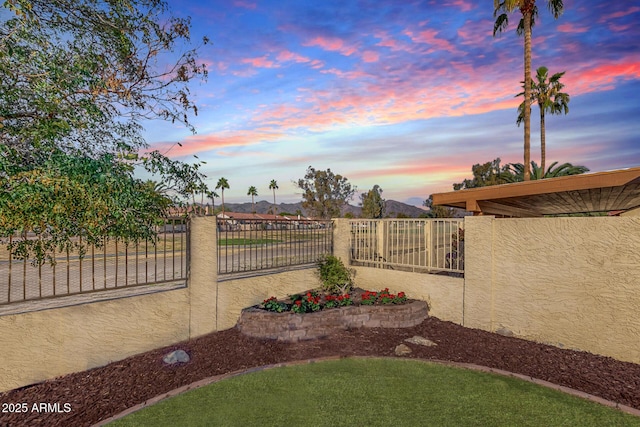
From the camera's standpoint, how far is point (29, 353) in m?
5.01

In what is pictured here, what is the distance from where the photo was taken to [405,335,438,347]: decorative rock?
265 inches

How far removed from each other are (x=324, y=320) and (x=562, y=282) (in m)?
4.80

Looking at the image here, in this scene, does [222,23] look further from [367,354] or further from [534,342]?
[534,342]

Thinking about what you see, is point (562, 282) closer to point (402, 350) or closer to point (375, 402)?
point (402, 350)

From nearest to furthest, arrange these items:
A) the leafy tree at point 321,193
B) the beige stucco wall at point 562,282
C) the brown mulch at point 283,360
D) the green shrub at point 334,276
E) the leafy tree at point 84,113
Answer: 1. the leafy tree at point 84,113
2. the brown mulch at point 283,360
3. the beige stucco wall at point 562,282
4. the green shrub at point 334,276
5. the leafy tree at point 321,193

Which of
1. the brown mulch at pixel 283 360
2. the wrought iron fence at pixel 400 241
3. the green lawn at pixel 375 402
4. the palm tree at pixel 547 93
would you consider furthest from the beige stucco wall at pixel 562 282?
the palm tree at pixel 547 93

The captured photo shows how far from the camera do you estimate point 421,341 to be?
6.81m

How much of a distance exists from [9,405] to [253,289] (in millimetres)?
4484

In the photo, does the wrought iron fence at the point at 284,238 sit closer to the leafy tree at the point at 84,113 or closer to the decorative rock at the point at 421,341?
the leafy tree at the point at 84,113

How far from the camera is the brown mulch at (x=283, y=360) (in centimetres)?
466

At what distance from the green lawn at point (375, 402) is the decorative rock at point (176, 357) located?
48.3 inches

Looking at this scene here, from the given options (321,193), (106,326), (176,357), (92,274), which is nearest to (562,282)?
(176,357)

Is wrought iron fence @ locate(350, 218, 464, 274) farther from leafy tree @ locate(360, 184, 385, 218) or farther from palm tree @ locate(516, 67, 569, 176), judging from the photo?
leafy tree @ locate(360, 184, 385, 218)

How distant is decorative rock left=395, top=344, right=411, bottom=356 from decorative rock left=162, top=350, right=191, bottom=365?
3881mm
